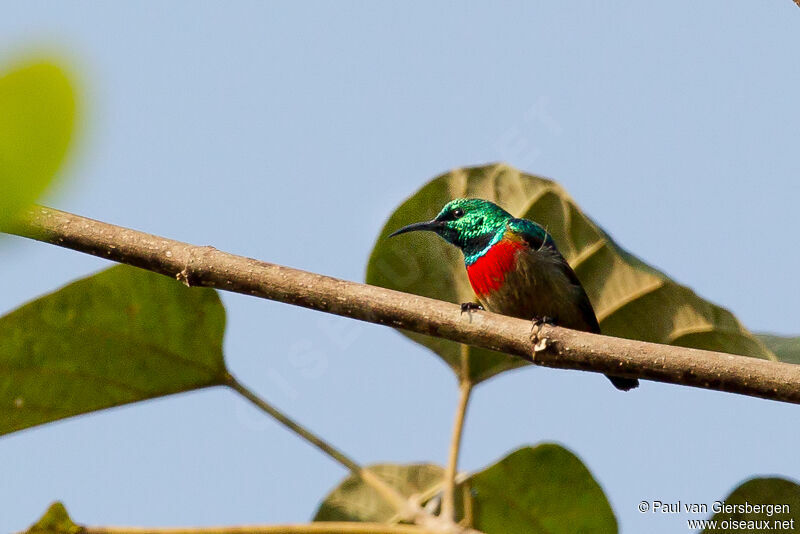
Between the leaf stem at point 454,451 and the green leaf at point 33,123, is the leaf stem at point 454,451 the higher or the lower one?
the higher one

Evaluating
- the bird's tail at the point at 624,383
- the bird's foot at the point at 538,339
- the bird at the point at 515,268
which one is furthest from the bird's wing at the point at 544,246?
the bird's foot at the point at 538,339

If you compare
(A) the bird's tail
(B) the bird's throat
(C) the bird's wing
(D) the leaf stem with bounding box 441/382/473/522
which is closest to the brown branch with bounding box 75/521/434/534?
(D) the leaf stem with bounding box 441/382/473/522

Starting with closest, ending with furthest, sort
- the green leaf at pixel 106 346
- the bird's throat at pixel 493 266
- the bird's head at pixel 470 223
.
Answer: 1. the green leaf at pixel 106 346
2. the bird's head at pixel 470 223
3. the bird's throat at pixel 493 266

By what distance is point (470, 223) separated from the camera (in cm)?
358

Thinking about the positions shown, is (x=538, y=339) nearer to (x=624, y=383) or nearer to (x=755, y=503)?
(x=755, y=503)

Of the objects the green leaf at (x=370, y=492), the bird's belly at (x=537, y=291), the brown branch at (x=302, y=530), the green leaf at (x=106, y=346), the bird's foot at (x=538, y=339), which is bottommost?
the brown branch at (x=302, y=530)

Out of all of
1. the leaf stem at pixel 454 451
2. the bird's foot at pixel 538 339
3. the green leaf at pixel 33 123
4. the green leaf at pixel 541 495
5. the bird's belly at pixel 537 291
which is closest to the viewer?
the green leaf at pixel 33 123

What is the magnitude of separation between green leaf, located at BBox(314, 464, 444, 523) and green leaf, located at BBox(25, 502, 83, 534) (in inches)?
39.9

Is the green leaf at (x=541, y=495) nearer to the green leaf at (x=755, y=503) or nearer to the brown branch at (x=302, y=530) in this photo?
the green leaf at (x=755, y=503)

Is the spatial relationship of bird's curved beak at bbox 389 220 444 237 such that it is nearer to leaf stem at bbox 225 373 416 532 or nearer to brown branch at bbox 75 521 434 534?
leaf stem at bbox 225 373 416 532

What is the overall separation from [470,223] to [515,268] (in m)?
0.45

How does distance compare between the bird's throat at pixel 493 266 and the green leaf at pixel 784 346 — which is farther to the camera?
the bird's throat at pixel 493 266

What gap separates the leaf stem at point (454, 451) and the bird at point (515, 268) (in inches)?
30.2

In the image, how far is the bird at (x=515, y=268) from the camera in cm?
360
